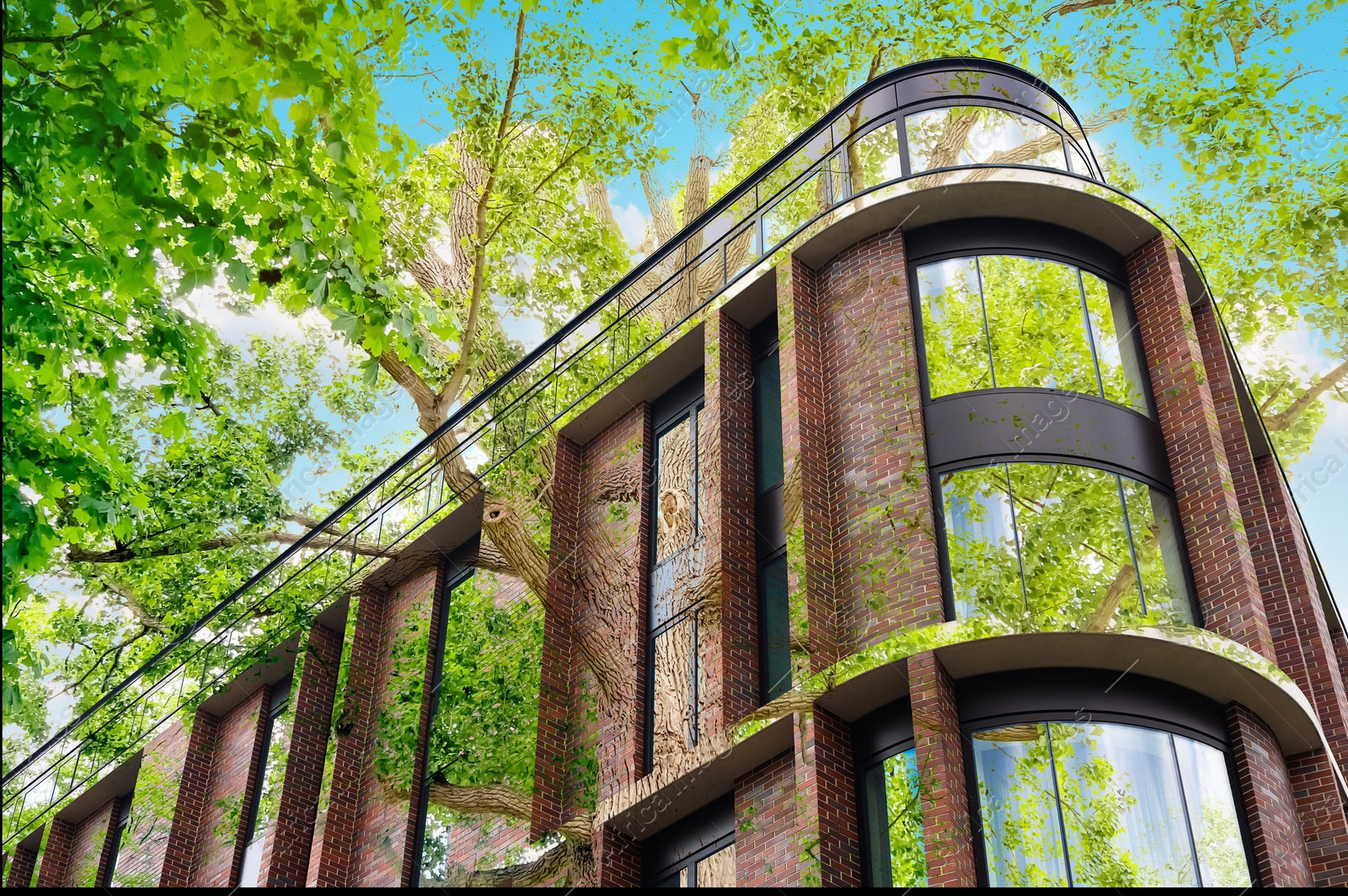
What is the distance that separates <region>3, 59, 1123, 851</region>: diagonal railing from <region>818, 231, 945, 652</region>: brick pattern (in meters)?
1.09

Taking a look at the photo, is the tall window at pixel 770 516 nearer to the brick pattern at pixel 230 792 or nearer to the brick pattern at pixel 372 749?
the brick pattern at pixel 372 749

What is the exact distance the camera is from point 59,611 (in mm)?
25344

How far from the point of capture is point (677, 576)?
631 inches

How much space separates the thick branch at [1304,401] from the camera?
81.1 ft

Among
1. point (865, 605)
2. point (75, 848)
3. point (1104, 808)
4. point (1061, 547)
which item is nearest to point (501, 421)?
point (865, 605)

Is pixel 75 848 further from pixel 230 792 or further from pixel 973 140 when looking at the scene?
pixel 973 140

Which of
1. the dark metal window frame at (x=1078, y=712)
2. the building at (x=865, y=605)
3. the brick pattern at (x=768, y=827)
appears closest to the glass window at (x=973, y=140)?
the building at (x=865, y=605)

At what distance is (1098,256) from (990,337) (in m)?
2.43

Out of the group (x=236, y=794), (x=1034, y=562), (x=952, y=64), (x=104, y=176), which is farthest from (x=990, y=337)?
(x=236, y=794)

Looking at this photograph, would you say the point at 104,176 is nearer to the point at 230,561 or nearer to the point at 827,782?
the point at 827,782

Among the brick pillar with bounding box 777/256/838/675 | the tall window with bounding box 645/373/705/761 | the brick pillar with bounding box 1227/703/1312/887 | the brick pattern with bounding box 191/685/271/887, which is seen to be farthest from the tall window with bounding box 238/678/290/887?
the brick pillar with bounding box 1227/703/1312/887

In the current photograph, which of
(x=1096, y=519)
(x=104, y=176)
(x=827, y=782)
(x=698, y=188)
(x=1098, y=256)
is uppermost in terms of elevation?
(x=698, y=188)

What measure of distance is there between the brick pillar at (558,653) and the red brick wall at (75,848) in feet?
43.7

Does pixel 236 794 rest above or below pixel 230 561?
below
